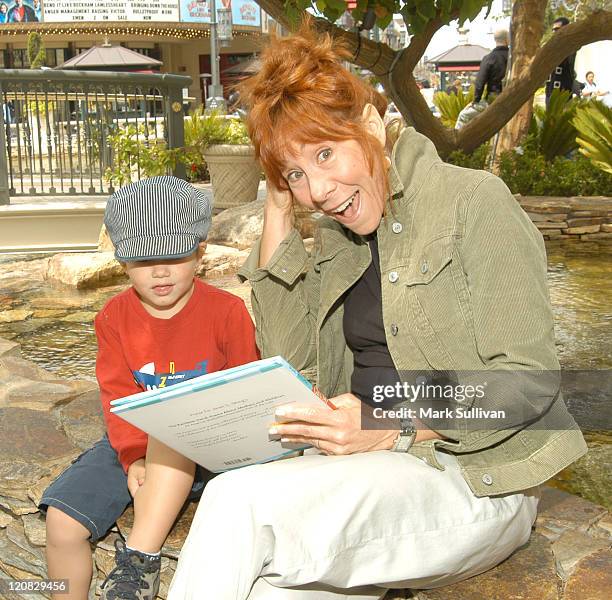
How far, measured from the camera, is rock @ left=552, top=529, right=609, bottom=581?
84.4 inches

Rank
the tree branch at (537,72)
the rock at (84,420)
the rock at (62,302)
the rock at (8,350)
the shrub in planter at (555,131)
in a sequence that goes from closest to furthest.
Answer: the rock at (84,420), the rock at (8,350), the tree branch at (537,72), the rock at (62,302), the shrub in planter at (555,131)

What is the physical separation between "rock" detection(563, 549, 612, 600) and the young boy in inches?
38.4

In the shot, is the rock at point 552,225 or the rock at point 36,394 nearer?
the rock at point 36,394

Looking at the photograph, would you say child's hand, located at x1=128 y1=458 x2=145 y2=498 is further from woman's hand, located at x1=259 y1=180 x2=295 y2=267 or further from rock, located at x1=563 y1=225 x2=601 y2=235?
rock, located at x1=563 y1=225 x2=601 y2=235

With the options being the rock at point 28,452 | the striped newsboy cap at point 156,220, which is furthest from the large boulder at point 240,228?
the striped newsboy cap at point 156,220

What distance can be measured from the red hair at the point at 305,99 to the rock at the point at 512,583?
3.33 feet

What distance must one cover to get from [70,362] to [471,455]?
3350 millimetres

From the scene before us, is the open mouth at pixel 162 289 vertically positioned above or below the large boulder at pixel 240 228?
above

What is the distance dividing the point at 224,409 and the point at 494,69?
418 inches

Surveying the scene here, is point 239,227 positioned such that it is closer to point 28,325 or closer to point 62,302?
point 62,302

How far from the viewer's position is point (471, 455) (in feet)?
6.35

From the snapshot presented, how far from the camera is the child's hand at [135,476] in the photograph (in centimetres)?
235

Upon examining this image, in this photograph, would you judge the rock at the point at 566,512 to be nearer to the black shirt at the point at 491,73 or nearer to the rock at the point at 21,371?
the rock at the point at 21,371

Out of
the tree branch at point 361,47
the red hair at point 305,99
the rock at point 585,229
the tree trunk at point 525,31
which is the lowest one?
the rock at point 585,229
